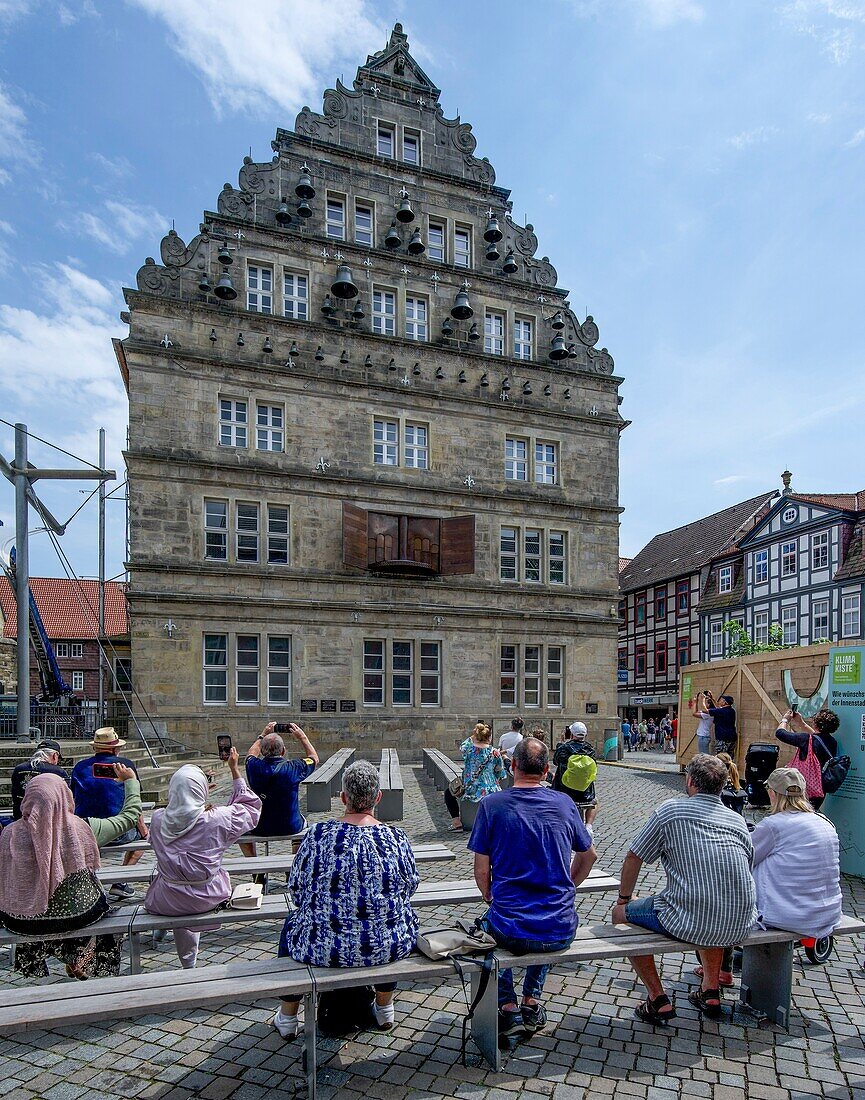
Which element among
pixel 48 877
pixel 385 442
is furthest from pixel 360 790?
pixel 385 442

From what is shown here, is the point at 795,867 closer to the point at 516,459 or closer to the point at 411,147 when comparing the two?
the point at 516,459

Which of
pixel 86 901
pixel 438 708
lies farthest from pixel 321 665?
pixel 86 901

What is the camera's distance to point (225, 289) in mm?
19484

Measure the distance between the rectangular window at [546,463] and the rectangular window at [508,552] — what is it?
192cm

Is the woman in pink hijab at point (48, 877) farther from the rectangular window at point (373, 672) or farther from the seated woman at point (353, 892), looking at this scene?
the rectangular window at point (373, 672)

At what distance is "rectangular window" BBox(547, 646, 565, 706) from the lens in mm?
22516

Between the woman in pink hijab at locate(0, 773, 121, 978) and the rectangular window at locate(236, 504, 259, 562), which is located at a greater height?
the rectangular window at locate(236, 504, 259, 562)

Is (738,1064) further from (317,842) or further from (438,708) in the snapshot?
(438,708)

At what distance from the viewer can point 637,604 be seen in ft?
162

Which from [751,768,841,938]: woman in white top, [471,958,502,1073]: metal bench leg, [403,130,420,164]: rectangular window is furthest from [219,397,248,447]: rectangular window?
[471,958,502,1073]: metal bench leg

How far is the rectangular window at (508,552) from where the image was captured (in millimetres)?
22312

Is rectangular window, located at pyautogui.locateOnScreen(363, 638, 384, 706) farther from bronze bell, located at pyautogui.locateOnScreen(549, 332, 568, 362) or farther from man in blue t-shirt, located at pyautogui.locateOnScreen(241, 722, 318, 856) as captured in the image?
man in blue t-shirt, located at pyautogui.locateOnScreen(241, 722, 318, 856)

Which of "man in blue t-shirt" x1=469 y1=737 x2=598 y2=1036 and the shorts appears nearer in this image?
"man in blue t-shirt" x1=469 y1=737 x2=598 y2=1036

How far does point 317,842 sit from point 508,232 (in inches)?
921
